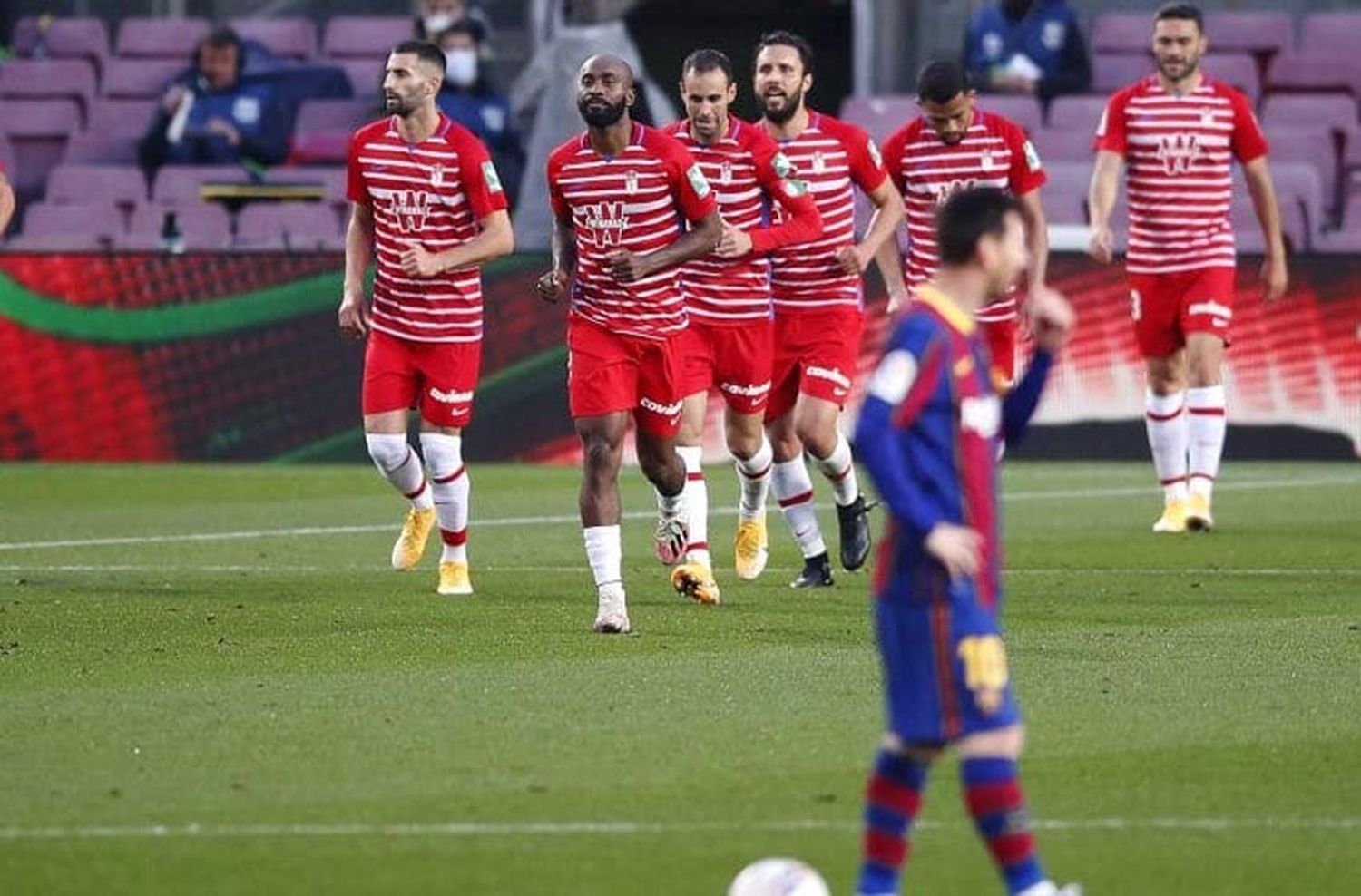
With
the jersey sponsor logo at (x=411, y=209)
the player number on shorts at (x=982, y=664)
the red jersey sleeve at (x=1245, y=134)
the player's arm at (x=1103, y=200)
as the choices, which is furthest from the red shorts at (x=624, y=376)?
the player number on shorts at (x=982, y=664)

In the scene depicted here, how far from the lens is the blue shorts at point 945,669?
6773 millimetres

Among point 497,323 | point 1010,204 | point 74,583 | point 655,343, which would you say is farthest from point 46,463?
point 1010,204

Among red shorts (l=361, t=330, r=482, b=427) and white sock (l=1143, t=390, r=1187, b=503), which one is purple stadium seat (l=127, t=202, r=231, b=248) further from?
red shorts (l=361, t=330, r=482, b=427)

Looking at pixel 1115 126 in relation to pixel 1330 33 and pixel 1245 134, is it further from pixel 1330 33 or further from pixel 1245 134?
pixel 1330 33

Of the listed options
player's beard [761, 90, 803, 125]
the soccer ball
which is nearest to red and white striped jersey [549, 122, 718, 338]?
player's beard [761, 90, 803, 125]

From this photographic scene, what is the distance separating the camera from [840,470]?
47.5ft

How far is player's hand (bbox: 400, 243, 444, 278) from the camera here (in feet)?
42.9

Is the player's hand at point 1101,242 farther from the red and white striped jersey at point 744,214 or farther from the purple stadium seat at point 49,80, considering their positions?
the purple stadium seat at point 49,80

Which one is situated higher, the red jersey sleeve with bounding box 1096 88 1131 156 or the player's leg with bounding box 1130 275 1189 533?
the red jersey sleeve with bounding box 1096 88 1131 156

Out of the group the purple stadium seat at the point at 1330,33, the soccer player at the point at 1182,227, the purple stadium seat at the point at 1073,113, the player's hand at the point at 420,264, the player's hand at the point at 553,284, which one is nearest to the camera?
the player's hand at the point at 553,284

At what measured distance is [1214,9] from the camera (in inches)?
1053

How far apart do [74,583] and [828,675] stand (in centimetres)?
480

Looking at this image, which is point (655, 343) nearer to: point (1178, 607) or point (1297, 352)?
point (1178, 607)

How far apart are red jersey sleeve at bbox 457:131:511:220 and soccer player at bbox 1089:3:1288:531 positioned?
4084mm
